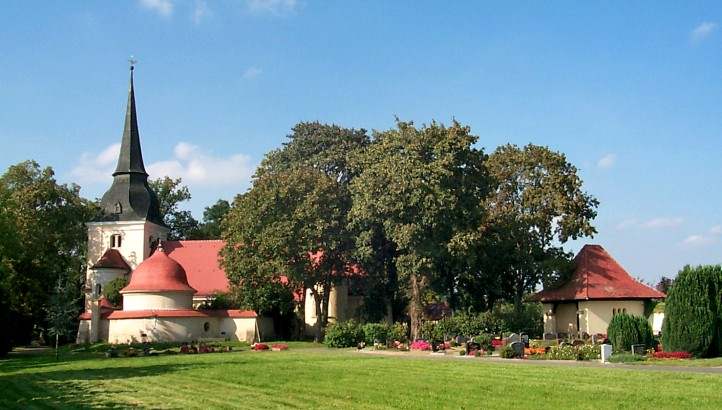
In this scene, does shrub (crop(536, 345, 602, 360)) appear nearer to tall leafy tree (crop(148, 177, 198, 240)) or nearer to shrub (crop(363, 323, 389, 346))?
shrub (crop(363, 323, 389, 346))

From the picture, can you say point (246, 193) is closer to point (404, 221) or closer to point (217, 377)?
point (404, 221)

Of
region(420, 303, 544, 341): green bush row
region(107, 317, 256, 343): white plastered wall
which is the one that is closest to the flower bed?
region(420, 303, 544, 341): green bush row

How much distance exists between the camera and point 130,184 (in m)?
66.2

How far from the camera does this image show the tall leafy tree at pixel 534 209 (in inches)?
1954

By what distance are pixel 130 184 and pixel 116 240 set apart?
16.6 feet

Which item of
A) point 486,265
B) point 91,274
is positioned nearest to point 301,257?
point 486,265

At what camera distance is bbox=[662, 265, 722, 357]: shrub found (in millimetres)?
31266

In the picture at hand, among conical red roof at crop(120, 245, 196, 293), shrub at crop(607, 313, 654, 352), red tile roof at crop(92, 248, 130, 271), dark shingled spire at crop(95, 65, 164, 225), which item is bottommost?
shrub at crop(607, 313, 654, 352)

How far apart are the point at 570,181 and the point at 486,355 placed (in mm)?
19135

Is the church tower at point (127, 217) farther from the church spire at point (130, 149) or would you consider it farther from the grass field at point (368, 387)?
the grass field at point (368, 387)

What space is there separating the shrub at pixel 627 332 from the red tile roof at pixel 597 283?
14124mm

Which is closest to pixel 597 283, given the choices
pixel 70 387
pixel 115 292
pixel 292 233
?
pixel 292 233

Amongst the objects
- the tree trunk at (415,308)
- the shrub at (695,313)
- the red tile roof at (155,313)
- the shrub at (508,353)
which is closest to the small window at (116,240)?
the red tile roof at (155,313)

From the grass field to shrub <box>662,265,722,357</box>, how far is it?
8.05 meters
